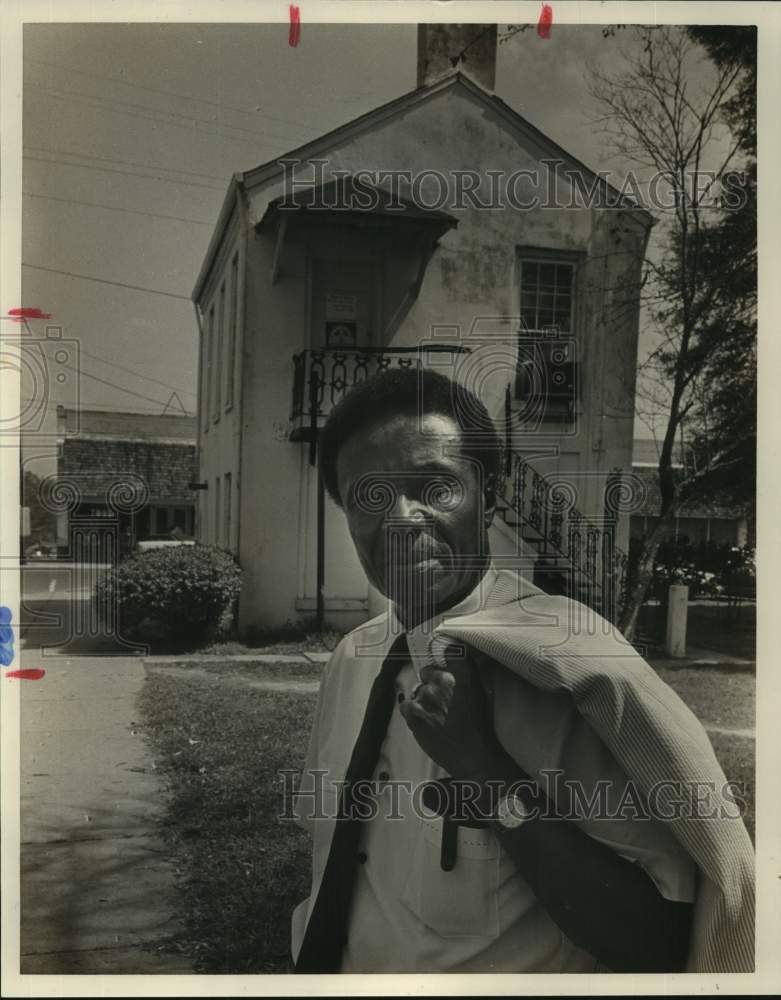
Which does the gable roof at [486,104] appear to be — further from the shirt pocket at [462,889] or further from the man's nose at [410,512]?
the shirt pocket at [462,889]

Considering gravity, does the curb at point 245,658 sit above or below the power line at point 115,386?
below

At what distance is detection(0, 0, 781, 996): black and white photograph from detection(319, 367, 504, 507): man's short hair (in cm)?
1

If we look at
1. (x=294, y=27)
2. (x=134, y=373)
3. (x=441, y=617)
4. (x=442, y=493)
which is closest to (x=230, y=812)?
(x=441, y=617)

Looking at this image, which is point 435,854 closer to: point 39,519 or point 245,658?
point 245,658

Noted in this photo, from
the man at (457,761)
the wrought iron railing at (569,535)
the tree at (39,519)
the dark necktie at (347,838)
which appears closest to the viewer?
the man at (457,761)

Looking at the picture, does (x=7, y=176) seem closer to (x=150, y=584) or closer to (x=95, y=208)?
(x=95, y=208)

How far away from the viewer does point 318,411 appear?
2656mm

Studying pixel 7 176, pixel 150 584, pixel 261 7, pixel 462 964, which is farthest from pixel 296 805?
pixel 261 7

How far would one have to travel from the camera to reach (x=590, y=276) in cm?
280

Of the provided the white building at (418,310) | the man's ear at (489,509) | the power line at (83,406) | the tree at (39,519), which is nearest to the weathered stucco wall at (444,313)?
the white building at (418,310)

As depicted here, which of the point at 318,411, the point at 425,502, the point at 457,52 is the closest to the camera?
the point at 425,502

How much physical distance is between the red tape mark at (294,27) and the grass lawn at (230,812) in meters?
2.06

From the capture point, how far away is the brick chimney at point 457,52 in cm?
274

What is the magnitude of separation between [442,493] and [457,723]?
0.66 metres
